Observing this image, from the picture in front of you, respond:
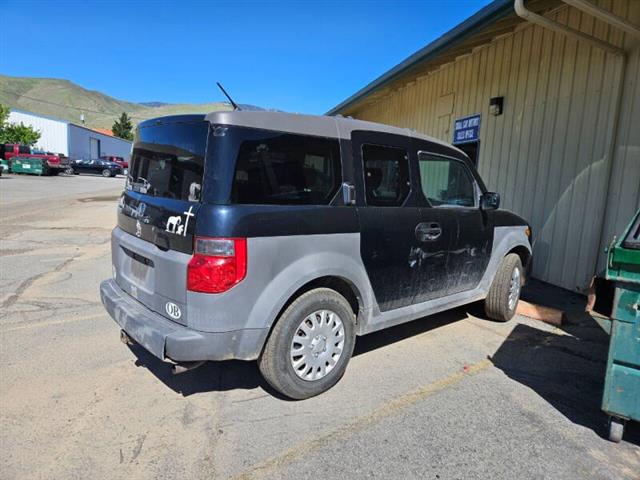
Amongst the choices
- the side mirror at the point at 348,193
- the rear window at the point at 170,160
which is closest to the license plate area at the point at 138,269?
the rear window at the point at 170,160

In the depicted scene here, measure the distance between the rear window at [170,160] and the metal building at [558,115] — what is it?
4527mm

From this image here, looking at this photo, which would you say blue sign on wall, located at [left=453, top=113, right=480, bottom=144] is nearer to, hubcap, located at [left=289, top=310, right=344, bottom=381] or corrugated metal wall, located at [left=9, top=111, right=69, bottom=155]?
hubcap, located at [left=289, top=310, right=344, bottom=381]

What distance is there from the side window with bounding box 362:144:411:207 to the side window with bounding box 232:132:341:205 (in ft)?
1.08

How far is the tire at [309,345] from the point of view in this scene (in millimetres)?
2924

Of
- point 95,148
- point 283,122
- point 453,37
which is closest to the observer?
point 283,122

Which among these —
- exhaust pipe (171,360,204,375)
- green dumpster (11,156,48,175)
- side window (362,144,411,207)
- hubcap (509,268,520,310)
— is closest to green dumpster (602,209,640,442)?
side window (362,144,411,207)

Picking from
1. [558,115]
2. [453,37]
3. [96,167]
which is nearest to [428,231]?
[558,115]

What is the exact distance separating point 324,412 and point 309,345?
1.56 feet

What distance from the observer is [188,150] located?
9.41ft

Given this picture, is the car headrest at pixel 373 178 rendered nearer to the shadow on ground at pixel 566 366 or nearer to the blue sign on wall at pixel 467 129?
the shadow on ground at pixel 566 366

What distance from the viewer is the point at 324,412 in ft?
9.89

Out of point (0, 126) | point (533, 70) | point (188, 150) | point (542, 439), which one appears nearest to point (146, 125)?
point (188, 150)

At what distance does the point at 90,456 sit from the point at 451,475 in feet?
6.78

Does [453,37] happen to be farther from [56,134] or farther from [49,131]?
[49,131]
